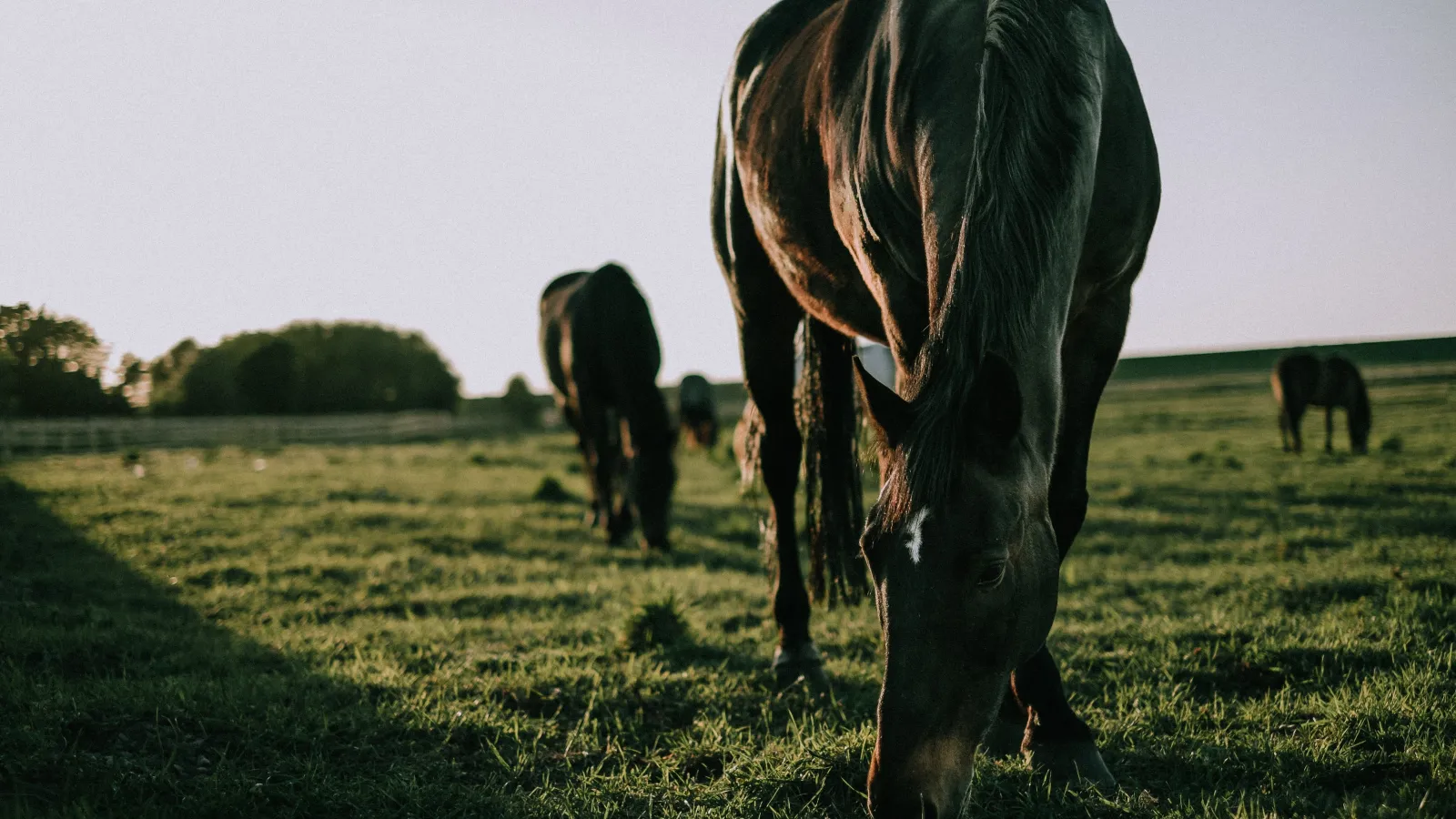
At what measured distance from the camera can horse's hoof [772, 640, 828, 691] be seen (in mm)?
3500

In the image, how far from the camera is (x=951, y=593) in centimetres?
→ 167

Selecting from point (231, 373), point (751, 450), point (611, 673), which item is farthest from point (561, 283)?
point (231, 373)

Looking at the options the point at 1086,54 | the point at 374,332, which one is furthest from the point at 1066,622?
the point at 374,332

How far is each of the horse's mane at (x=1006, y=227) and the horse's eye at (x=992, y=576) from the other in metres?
0.19

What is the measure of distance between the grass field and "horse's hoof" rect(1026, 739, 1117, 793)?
6 centimetres

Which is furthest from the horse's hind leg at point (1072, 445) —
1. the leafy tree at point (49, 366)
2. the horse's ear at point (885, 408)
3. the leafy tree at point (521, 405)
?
the leafy tree at point (521, 405)

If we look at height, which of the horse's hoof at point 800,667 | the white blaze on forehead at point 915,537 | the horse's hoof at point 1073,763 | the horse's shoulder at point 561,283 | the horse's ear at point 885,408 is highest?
the horse's shoulder at point 561,283

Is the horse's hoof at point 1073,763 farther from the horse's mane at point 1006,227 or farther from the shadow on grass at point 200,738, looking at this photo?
the shadow on grass at point 200,738

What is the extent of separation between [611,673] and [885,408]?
2.32 meters

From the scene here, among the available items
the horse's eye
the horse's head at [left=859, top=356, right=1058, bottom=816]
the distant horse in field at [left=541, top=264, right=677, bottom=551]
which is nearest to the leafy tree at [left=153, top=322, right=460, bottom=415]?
the distant horse in field at [left=541, top=264, right=677, bottom=551]

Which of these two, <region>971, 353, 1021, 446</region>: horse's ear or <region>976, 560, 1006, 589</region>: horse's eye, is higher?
<region>971, 353, 1021, 446</region>: horse's ear

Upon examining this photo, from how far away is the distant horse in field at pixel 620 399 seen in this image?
25.6 feet

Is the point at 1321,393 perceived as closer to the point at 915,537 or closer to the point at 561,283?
the point at 561,283

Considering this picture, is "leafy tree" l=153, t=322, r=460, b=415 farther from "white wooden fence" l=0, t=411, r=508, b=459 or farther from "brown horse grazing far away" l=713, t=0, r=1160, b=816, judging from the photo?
"brown horse grazing far away" l=713, t=0, r=1160, b=816
